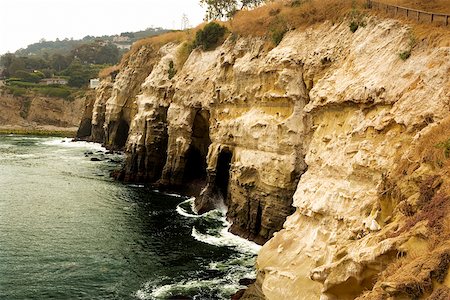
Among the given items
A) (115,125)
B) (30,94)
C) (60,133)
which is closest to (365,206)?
(115,125)

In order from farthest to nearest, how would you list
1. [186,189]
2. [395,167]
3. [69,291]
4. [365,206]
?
[186,189], [69,291], [365,206], [395,167]

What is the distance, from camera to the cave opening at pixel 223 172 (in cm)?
4278

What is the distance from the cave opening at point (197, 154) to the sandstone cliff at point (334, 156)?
1.05 m

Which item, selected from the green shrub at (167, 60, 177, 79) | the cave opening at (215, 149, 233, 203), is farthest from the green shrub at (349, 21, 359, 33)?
the green shrub at (167, 60, 177, 79)

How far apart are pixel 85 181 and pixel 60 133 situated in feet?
227

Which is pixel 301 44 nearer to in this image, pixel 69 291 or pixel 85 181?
pixel 69 291

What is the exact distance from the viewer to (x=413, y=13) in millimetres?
26000

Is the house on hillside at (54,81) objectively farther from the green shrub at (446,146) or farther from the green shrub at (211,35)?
the green shrub at (446,146)

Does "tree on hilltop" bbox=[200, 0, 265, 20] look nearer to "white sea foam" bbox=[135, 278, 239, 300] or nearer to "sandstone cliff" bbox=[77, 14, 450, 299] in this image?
"sandstone cliff" bbox=[77, 14, 450, 299]

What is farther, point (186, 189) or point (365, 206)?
point (186, 189)

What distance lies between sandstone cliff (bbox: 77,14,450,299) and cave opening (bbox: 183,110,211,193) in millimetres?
1052

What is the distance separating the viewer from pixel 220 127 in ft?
138

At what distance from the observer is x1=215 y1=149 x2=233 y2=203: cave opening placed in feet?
140

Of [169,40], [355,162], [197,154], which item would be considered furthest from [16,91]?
[355,162]
